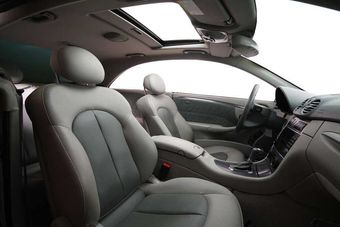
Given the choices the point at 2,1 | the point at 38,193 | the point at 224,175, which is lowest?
the point at 38,193

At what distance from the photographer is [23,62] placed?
3.66 meters

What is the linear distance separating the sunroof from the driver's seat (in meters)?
0.46

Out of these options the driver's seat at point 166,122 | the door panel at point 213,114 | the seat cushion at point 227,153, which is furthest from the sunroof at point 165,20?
the seat cushion at point 227,153

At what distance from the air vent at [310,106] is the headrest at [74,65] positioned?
3.67ft

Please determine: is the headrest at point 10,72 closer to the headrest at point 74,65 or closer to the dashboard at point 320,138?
the headrest at point 74,65

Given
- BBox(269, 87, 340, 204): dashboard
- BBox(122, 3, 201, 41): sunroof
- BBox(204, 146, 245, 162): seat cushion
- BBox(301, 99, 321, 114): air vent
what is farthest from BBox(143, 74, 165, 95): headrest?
BBox(301, 99, 321, 114): air vent

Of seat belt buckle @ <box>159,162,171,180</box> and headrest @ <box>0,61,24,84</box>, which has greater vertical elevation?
headrest @ <box>0,61,24,84</box>

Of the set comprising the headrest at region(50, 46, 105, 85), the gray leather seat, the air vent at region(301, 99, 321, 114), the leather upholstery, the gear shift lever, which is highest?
the headrest at region(50, 46, 105, 85)

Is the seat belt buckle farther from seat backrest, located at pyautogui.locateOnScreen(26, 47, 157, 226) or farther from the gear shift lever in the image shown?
the gear shift lever

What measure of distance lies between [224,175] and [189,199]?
1.16 ft

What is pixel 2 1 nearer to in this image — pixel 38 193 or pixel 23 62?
pixel 38 193

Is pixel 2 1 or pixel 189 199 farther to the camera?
pixel 2 1

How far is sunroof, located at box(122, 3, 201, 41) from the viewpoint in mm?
1832

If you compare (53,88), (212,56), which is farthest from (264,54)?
(53,88)
